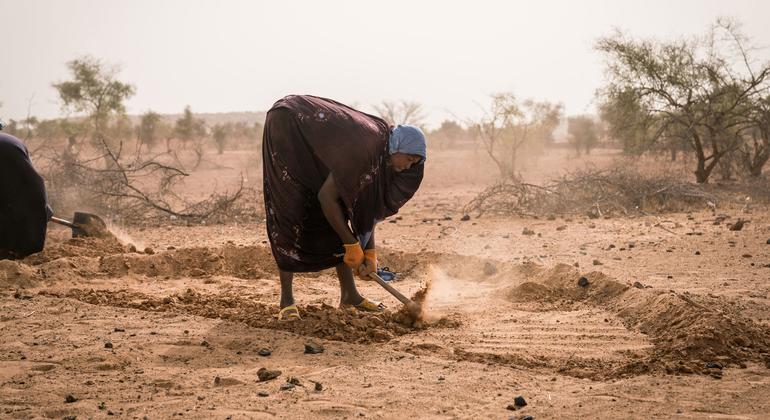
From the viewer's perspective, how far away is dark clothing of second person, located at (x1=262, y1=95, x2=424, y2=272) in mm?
4328

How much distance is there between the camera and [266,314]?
4758 mm

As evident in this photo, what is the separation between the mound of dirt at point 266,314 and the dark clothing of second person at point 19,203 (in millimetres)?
1188

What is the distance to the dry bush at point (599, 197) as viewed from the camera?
32.4ft

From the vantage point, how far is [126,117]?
28.1 metres

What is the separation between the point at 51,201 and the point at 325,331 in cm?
712

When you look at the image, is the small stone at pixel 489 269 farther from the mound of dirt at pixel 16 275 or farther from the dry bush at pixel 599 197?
the mound of dirt at pixel 16 275

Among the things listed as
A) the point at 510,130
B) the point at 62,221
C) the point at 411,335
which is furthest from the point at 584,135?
the point at 411,335

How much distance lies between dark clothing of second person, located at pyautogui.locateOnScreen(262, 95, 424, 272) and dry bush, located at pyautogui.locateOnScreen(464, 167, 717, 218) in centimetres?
536

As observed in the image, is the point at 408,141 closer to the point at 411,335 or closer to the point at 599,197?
the point at 411,335

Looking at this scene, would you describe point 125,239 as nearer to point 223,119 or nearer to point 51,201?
point 51,201

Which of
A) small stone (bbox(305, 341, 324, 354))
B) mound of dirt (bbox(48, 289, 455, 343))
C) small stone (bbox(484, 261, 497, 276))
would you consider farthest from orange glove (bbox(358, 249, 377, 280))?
small stone (bbox(484, 261, 497, 276))

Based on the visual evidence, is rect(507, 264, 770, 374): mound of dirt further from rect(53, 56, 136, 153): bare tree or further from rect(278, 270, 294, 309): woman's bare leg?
rect(53, 56, 136, 153): bare tree

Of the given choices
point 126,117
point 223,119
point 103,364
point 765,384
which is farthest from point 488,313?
point 223,119

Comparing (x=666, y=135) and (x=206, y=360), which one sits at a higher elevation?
(x=666, y=135)
